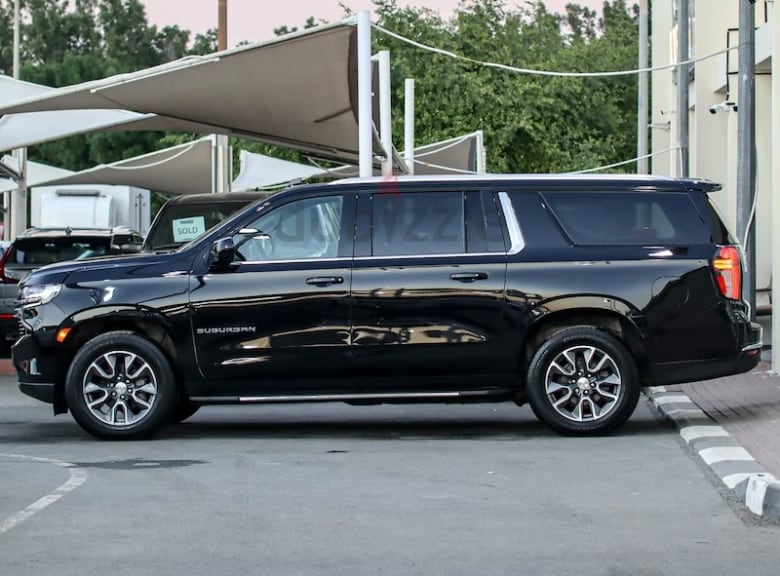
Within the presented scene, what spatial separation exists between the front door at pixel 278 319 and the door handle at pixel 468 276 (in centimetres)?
74

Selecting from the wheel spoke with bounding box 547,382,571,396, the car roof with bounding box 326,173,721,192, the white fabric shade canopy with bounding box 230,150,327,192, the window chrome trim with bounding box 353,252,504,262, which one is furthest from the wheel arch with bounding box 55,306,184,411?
the white fabric shade canopy with bounding box 230,150,327,192

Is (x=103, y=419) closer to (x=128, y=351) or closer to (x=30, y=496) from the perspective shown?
(x=128, y=351)

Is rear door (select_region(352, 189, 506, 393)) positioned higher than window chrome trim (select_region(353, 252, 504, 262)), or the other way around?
window chrome trim (select_region(353, 252, 504, 262))

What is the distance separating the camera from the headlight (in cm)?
1130

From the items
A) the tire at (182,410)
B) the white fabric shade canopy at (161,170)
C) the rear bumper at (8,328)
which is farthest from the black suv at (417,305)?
the white fabric shade canopy at (161,170)

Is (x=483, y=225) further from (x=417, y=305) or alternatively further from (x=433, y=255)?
(x=417, y=305)

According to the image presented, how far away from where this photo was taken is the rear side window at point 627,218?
11.2 meters

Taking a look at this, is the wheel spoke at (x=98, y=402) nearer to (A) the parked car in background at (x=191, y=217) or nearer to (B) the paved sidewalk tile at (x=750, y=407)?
(B) the paved sidewalk tile at (x=750, y=407)

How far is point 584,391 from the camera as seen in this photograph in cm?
1104

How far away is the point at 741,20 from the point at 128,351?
31.7ft

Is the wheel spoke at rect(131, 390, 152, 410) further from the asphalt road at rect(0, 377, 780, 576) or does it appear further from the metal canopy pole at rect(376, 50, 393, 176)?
the metal canopy pole at rect(376, 50, 393, 176)

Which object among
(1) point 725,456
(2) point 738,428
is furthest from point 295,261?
(1) point 725,456

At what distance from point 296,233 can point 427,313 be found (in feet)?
3.63

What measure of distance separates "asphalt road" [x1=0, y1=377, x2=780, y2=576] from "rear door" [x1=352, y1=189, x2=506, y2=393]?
512mm
